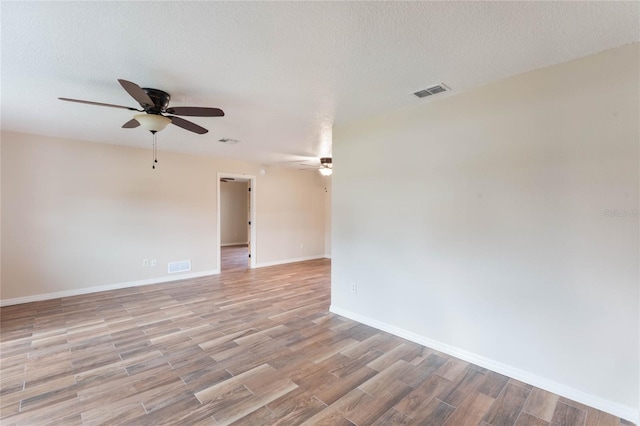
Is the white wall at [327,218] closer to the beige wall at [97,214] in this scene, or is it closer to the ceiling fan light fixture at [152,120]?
the beige wall at [97,214]

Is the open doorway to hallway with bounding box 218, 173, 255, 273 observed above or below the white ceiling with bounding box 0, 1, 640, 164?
below

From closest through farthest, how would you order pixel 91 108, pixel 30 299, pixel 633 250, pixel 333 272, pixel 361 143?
pixel 633 250
pixel 91 108
pixel 361 143
pixel 333 272
pixel 30 299

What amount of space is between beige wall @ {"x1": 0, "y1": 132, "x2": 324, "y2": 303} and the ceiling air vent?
473 cm

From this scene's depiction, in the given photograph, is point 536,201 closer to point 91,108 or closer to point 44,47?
point 44,47

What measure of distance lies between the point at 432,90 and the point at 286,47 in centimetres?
147

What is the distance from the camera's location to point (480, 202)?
2.67m

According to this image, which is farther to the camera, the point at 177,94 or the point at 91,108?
the point at 91,108

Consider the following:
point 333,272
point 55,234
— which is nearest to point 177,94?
point 333,272

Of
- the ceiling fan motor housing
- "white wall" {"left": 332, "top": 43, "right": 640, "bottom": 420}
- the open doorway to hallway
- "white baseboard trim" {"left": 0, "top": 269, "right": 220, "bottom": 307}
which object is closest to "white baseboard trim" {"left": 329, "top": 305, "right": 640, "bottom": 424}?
"white wall" {"left": 332, "top": 43, "right": 640, "bottom": 420}

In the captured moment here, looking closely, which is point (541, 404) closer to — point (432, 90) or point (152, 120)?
point (432, 90)

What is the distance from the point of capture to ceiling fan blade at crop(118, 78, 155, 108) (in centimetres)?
205

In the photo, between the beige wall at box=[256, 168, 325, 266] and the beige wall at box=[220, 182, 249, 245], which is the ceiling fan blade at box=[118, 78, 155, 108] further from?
the beige wall at box=[220, 182, 249, 245]

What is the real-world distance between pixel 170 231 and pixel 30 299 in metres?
2.17

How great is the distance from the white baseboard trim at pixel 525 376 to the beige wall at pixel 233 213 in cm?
847
